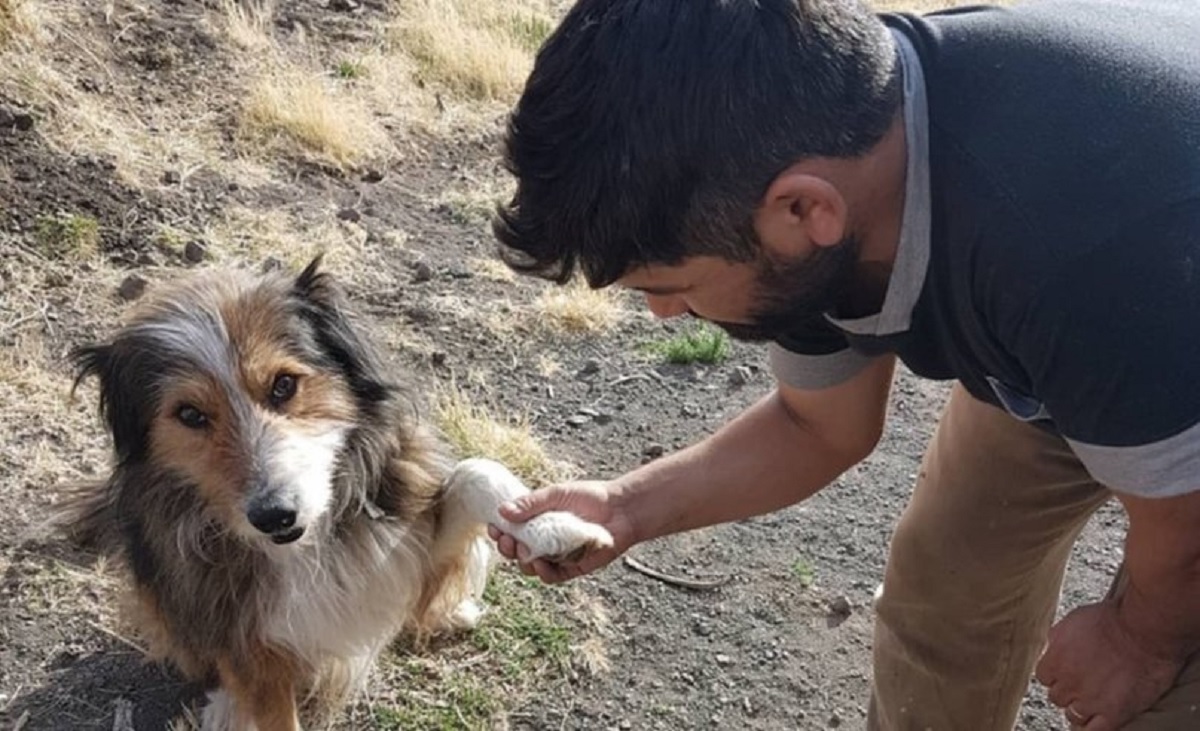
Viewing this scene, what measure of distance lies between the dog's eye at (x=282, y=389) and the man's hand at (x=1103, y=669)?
171 centimetres

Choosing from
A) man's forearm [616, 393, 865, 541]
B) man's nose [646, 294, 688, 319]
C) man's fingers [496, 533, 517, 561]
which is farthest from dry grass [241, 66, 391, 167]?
man's nose [646, 294, 688, 319]

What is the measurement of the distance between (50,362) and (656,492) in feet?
8.75

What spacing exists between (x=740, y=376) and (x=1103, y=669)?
273 cm

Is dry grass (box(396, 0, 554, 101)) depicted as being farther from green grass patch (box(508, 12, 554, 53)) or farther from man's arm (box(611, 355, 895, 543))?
man's arm (box(611, 355, 895, 543))

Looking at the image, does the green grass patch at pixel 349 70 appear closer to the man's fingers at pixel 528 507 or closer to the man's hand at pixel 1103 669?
the man's fingers at pixel 528 507

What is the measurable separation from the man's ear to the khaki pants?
2.66 feet

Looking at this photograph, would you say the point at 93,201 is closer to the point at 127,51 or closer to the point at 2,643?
the point at 127,51

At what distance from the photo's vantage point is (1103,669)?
2125mm

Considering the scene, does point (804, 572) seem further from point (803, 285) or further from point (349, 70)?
point (349, 70)

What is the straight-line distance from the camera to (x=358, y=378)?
323 cm

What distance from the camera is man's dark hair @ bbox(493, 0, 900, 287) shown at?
186cm

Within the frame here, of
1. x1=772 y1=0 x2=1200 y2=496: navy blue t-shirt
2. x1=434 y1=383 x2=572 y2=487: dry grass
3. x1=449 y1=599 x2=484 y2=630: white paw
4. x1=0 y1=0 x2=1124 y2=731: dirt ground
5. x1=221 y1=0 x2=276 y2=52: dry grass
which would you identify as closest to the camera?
x1=772 y1=0 x2=1200 y2=496: navy blue t-shirt

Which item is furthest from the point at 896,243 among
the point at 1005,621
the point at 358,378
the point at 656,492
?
the point at 358,378

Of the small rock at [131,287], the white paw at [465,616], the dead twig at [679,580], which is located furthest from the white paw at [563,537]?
the small rock at [131,287]
